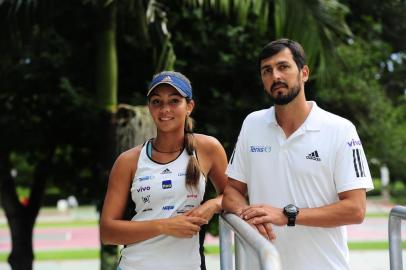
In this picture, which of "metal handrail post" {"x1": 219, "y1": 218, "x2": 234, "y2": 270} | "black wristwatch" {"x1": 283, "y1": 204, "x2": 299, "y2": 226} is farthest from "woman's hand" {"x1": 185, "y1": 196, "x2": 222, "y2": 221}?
"black wristwatch" {"x1": 283, "y1": 204, "x2": 299, "y2": 226}

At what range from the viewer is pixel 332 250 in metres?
2.56

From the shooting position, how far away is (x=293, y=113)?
2.62 m

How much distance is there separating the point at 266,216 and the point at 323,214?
0.22 m

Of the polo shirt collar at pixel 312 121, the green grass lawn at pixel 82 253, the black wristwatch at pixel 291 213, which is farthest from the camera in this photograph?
the green grass lawn at pixel 82 253

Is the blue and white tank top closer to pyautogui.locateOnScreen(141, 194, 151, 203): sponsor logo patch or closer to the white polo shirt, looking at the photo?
pyautogui.locateOnScreen(141, 194, 151, 203): sponsor logo patch

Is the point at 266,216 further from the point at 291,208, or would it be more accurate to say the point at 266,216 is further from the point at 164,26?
the point at 164,26

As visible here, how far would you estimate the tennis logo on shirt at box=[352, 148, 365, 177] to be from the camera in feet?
8.11

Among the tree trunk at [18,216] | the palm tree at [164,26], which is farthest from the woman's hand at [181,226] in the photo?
the tree trunk at [18,216]

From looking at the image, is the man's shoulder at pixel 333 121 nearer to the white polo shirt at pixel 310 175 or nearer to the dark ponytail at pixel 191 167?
the white polo shirt at pixel 310 175

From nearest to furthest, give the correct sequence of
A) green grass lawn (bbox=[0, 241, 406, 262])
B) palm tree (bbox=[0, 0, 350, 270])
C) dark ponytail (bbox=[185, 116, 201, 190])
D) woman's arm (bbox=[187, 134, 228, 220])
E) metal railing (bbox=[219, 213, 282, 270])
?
metal railing (bbox=[219, 213, 282, 270])
dark ponytail (bbox=[185, 116, 201, 190])
woman's arm (bbox=[187, 134, 228, 220])
palm tree (bbox=[0, 0, 350, 270])
green grass lawn (bbox=[0, 241, 406, 262])

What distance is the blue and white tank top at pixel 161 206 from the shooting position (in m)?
2.65

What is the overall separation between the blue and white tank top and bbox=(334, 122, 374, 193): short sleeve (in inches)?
23.4

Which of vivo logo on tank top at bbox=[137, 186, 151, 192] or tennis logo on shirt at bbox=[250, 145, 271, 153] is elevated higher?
tennis logo on shirt at bbox=[250, 145, 271, 153]

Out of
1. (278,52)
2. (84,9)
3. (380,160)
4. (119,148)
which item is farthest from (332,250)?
(380,160)
